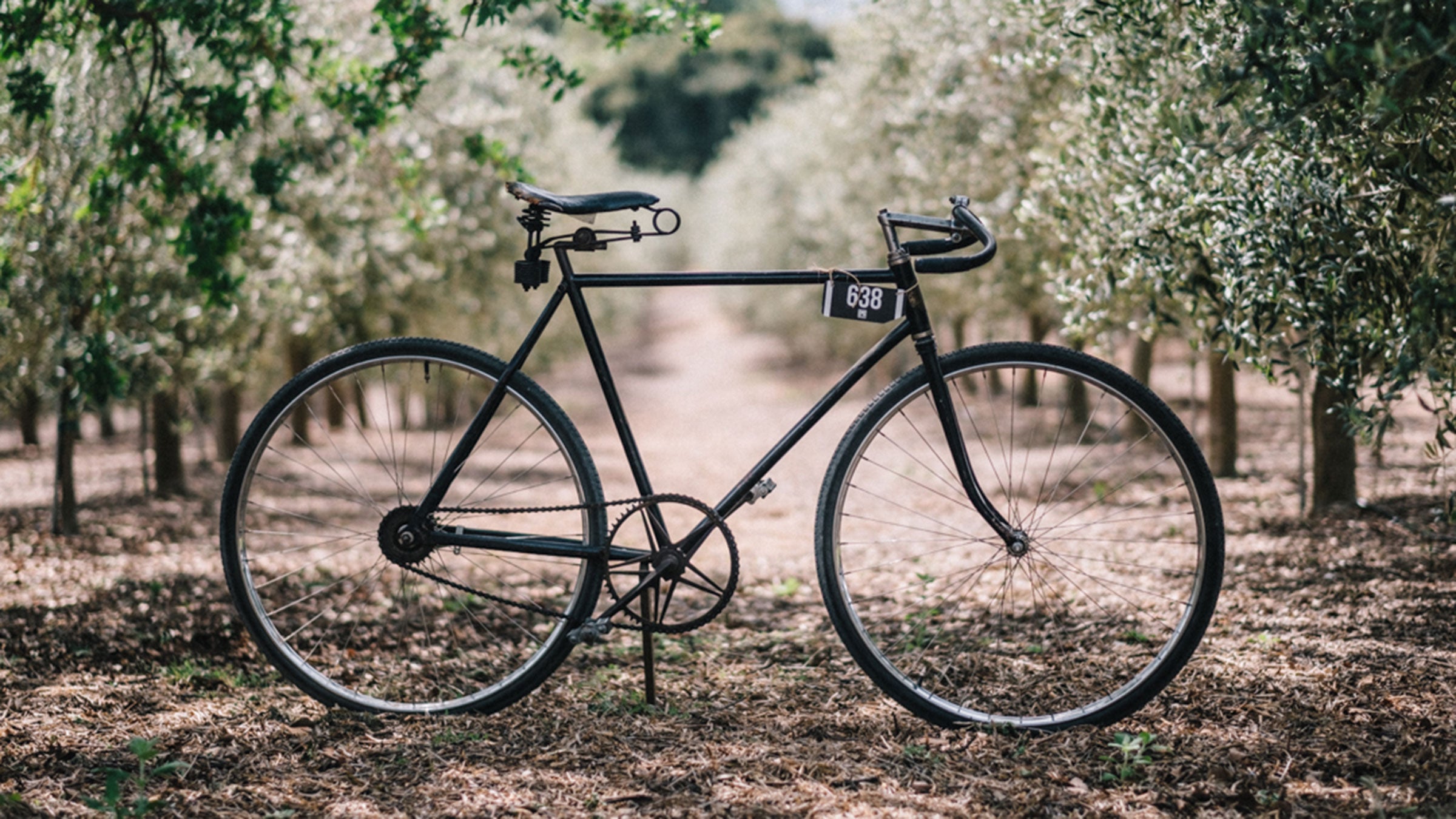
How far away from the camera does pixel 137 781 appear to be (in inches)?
103

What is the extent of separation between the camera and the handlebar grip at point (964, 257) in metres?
2.81

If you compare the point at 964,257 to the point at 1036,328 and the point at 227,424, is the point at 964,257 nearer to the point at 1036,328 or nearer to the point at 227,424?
the point at 227,424

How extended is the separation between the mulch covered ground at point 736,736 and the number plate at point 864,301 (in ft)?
4.10

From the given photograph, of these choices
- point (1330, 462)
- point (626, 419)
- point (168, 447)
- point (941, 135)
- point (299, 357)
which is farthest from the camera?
point (299, 357)

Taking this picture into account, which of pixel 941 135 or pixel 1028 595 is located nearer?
pixel 1028 595

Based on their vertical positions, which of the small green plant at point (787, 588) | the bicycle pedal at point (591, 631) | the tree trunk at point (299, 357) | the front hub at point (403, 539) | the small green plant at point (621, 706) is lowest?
the small green plant at point (621, 706)

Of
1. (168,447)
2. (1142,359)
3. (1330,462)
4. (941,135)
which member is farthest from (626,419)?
(168,447)

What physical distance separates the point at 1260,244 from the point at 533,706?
3.03m

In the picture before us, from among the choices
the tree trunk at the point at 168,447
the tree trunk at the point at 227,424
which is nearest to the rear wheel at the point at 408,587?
the tree trunk at the point at 168,447

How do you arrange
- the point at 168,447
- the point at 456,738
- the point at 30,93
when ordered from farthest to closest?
the point at 168,447, the point at 30,93, the point at 456,738

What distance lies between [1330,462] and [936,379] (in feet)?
15.5

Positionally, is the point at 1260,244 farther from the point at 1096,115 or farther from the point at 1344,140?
the point at 1096,115

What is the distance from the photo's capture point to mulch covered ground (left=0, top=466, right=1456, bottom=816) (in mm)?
2525

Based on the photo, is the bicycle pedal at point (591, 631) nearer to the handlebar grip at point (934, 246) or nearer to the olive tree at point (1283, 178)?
the handlebar grip at point (934, 246)
